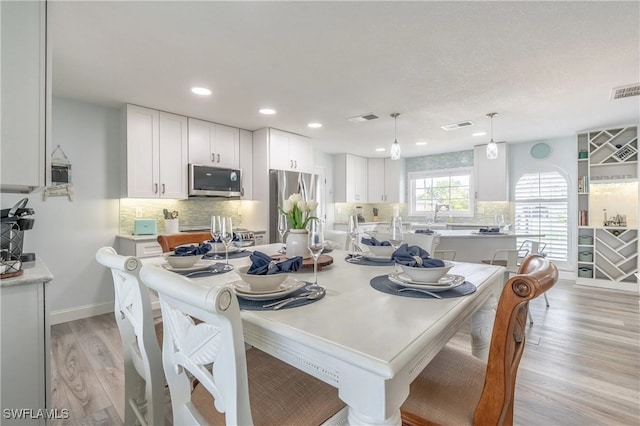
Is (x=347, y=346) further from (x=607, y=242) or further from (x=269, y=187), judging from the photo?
(x=607, y=242)

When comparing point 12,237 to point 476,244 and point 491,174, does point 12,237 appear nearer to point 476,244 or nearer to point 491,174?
point 476,244

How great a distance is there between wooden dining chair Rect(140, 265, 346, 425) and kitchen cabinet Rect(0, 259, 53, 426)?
2.87 ft

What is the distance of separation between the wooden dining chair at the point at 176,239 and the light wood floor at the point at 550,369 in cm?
95

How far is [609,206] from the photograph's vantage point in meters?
4.63

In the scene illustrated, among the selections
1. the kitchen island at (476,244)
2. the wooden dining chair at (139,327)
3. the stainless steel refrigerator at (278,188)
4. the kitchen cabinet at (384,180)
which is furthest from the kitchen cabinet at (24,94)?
the kitchen cabinet at (384,180)

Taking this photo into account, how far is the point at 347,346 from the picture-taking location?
718mm

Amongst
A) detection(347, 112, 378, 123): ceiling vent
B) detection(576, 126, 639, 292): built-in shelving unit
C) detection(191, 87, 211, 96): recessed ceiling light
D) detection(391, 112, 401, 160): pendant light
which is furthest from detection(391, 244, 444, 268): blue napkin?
detection(576, 126, 639, 292): built-in shelving unit

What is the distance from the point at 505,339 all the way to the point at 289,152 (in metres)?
4.16

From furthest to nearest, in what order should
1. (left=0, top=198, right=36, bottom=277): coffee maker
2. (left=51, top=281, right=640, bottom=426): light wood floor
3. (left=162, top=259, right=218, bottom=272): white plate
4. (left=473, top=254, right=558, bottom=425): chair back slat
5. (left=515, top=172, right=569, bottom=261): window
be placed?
(left=515, top=172, right=569, bottom=261): window, (left=51, top=281, right=640, bottom=426): light wood floor, (left=0, top=198, right=36, bottom=277): coffee maker, (left=162, top=259, right=218, bottom=272): white plate, (left=473, top=254, right=558, bottom=425): chair back slat

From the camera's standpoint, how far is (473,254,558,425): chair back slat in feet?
2.70

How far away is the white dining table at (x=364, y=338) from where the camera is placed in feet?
2.25

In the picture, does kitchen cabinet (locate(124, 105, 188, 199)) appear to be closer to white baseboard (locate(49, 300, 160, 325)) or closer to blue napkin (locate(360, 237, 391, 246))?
white baseboard (locate(49, 300, 160, 325))

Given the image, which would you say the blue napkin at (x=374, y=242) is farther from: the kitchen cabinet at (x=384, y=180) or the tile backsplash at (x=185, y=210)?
the kitchen cabinet at (x=384, y=180)

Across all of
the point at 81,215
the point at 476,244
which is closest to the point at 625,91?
the point at 476,244
